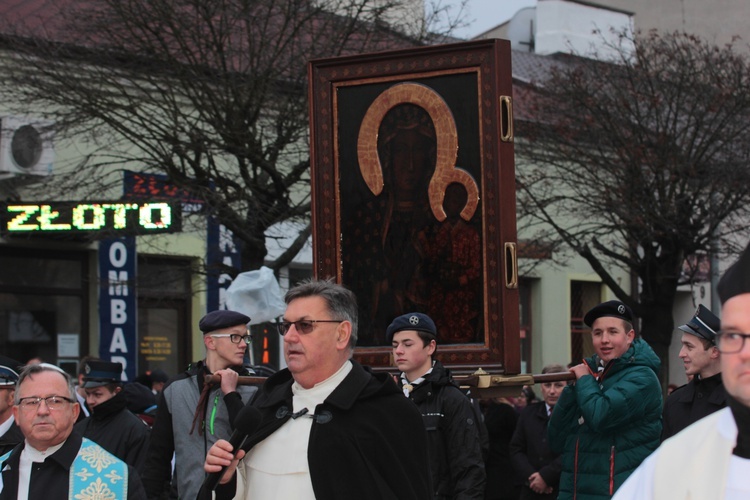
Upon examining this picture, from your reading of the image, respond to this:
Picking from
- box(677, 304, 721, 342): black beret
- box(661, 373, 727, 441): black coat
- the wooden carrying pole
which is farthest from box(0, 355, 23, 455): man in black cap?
box(677, 304, 721, 342): black beret

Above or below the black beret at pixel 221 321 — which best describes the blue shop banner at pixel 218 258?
above

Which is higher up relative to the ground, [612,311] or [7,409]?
[612,311]

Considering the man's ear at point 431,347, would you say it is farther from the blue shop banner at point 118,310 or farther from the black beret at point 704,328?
the blue shop banner at point 118,310

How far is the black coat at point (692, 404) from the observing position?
24.1 ft

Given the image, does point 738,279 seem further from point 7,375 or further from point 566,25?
point 566,25

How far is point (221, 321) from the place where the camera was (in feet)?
23.9

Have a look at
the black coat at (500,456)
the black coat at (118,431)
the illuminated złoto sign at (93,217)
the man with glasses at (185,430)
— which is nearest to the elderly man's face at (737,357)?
the man with glasses at (185,430)

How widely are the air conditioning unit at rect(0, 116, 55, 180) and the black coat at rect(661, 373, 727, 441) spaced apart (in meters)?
11.5

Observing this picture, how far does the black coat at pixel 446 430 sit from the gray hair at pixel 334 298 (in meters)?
2.40

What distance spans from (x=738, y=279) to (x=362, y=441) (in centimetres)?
231

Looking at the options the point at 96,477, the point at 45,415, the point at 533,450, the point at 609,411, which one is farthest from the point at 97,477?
the point at 533,450

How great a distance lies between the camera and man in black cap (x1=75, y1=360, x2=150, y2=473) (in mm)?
8727

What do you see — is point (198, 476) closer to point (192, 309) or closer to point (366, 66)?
point (366, 66)

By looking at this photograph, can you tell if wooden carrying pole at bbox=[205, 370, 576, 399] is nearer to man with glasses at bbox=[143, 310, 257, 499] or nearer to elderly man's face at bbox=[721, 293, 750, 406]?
man with glasses at bbox=[143, 310, 257, 499]
